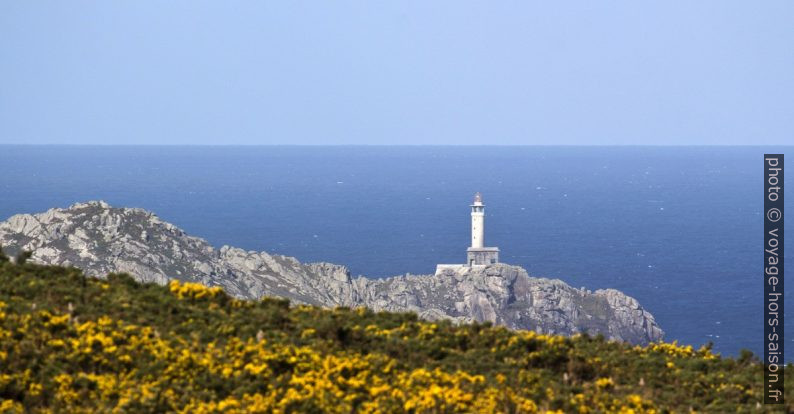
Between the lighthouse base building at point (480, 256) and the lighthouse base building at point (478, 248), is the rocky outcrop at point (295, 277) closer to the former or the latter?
the lighthouse base building at point (480, 256)

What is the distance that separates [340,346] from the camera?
21891 mm

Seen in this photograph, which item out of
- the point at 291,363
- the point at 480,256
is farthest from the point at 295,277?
the point at 291,363

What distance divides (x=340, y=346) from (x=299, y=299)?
7092 cm

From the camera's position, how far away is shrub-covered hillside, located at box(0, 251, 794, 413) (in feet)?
63.0

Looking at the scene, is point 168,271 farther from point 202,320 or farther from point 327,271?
point 202,320

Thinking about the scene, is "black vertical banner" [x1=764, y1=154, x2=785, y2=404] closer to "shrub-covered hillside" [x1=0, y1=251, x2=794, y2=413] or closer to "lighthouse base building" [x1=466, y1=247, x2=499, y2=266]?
"shrub-covered hillside" [x1=0, y1=251, x2=794, y2=413]

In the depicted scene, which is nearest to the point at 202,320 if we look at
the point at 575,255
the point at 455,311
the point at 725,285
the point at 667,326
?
the point at 455,311

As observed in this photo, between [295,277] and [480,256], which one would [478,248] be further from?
[295,277]

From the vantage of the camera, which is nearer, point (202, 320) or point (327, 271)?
point (202, 320)

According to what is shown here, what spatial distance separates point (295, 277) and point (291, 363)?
79694 millimetres

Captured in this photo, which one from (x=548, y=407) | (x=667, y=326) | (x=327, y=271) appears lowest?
(x=667, y=326)

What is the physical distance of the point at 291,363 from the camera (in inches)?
807

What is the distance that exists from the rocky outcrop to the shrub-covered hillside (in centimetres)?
5193

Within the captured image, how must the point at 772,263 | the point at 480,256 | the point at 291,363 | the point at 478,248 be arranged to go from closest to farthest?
the point at 291,363, the point at 772,263, the point at 480,256, the point at 478,248
